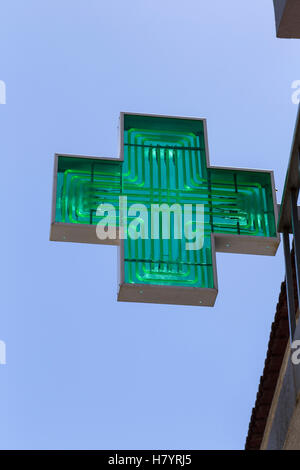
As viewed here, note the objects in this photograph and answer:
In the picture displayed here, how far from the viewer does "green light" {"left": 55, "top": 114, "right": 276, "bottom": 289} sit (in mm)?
7691

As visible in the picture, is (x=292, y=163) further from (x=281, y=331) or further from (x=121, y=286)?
(x=281, y=331)

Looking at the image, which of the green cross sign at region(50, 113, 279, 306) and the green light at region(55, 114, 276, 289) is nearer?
the green cross sign at region(50, 113, 279, 306)

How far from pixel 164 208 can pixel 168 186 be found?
26 cm

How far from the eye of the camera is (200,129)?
8.44 meters

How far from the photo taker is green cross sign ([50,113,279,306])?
745 centimetres

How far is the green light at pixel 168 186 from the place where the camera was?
769cm

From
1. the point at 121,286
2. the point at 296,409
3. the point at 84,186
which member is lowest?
the point at 296,409

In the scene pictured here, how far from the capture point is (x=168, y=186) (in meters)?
8.09

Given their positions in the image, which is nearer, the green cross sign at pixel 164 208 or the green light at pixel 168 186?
the green cross sign at pixel 164 208

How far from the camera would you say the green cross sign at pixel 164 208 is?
7445mm
